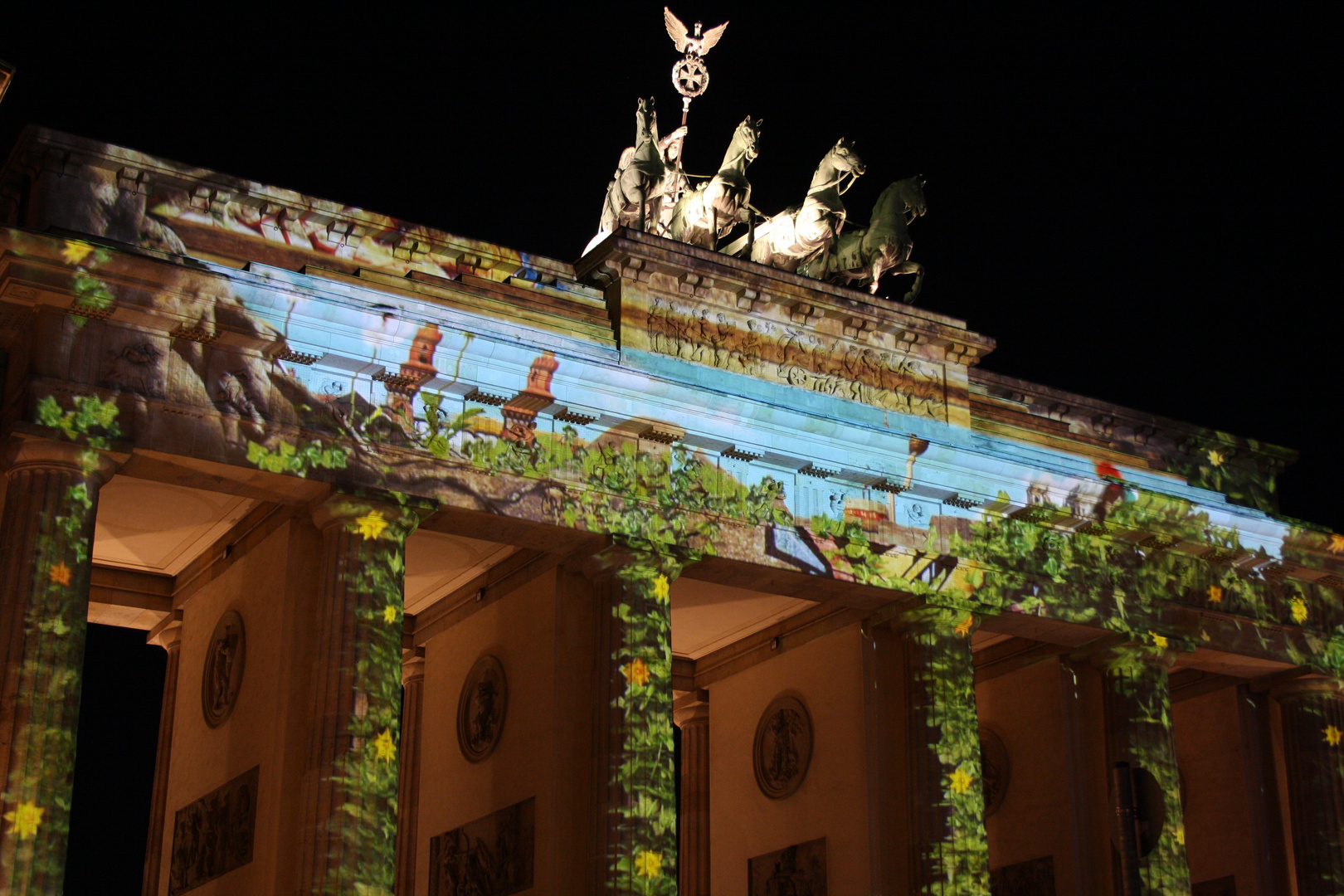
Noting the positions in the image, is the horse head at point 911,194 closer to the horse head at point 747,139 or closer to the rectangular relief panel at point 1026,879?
the horse head at point 747,139

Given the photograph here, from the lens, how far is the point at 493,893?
72.7ft

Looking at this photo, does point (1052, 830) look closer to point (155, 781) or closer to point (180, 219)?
point (155, 781)

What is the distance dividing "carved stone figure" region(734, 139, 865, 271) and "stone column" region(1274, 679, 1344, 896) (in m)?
10.6

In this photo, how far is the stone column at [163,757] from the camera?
22891mm

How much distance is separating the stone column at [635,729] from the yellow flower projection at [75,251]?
7.18m

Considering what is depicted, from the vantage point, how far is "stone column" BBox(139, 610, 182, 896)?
75.1 feet

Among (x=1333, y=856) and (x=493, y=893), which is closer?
(x=493, y=893)

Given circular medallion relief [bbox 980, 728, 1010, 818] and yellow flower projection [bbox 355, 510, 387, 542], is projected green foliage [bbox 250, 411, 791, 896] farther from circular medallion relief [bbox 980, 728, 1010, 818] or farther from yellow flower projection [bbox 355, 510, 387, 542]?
circular medallion relief [bbox 980, 728, 1010, 818]

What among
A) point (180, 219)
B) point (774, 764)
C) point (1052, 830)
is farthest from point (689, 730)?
point (180, 219)

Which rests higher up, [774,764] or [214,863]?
[774,764]

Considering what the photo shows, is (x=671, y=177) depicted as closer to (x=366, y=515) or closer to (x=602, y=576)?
(x=602, y=576)

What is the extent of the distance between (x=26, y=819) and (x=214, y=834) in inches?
162

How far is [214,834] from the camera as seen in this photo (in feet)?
68.5

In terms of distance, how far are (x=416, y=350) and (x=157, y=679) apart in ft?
51.7
